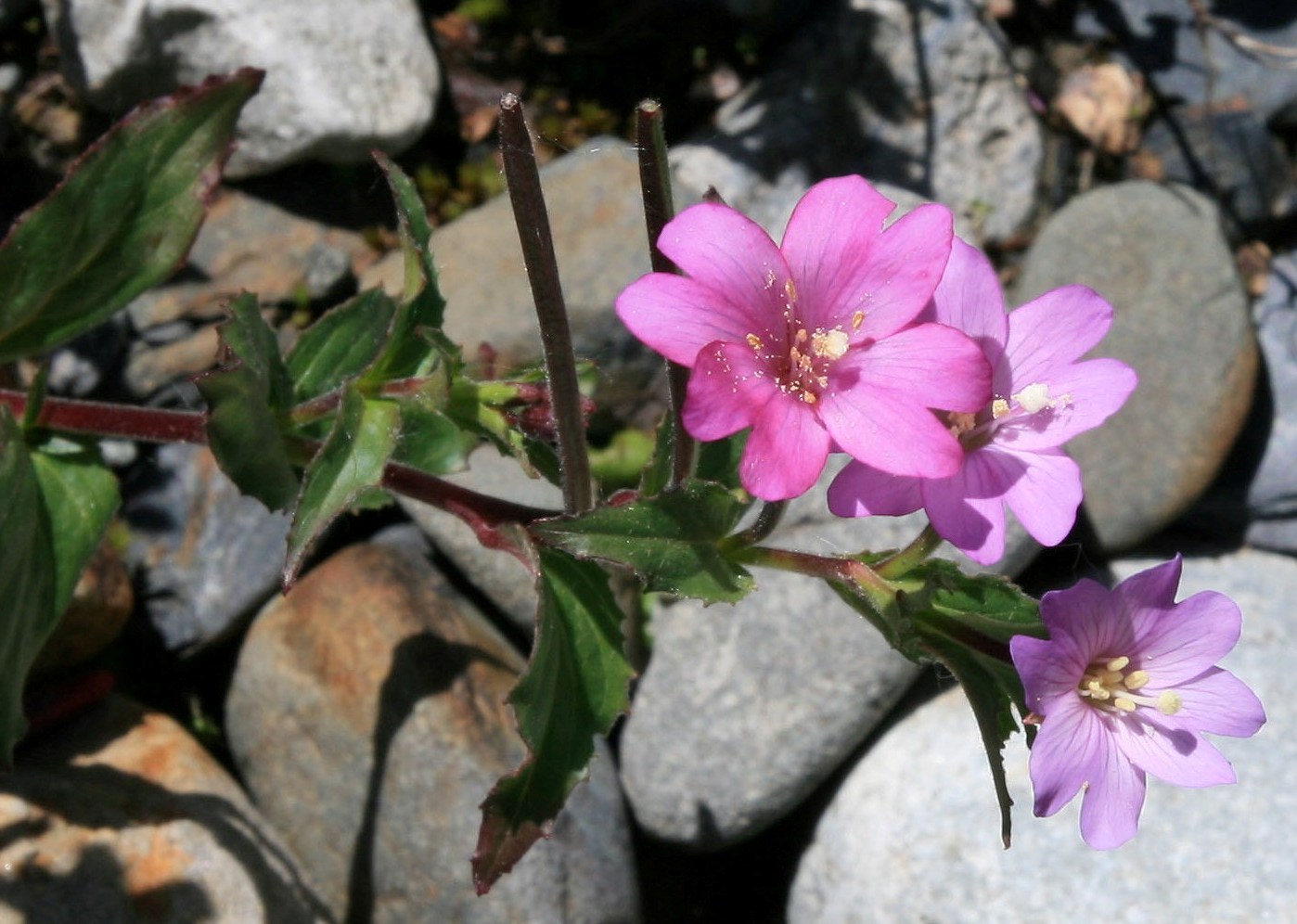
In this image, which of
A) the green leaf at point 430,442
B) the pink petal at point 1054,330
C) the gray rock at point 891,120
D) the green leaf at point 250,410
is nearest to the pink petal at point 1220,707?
the pink petal at point 1054,330

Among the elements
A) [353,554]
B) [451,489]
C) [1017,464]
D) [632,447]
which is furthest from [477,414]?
[632,447]

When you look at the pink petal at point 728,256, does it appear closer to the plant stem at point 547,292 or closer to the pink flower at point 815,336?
the pink flower at point 815,336

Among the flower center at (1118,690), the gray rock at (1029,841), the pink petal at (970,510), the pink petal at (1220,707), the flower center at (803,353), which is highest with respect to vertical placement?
the flower center at (803,353)

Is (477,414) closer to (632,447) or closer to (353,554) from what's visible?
(353,554)

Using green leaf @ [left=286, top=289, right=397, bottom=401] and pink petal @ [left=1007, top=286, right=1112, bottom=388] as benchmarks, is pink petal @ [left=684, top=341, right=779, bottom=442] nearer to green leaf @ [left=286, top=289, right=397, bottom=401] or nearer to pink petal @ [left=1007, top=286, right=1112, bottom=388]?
pink petal @ [left=1007, top=286, right=1112, bottom=388]

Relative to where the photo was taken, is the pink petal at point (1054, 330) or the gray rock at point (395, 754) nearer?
the pink petal at point (1054, 330)

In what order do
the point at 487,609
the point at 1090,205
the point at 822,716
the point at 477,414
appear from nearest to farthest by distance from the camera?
the point at 477,414 < the point at 822,716 < the point at 487,609 < the point at 1090,205

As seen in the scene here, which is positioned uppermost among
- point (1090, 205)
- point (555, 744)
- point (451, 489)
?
point (451, 489)

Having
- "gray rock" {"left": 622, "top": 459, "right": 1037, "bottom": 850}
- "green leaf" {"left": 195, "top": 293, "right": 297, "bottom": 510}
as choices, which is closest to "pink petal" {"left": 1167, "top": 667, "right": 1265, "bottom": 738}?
"green leaf" {"left": 195, "top": 293, "right": 297, "bottom": 510}
